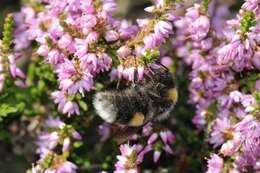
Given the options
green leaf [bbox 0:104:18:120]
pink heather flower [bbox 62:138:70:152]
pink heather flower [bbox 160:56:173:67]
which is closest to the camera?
green leaf [bbox 0:104:18:120]

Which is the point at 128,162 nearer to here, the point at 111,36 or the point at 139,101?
the point at 139,101

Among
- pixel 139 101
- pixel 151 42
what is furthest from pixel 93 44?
pixel 139 101

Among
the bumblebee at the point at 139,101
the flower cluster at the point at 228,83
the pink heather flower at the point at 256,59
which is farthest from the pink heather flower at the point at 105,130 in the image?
the pink heather flower at the point at 256,59

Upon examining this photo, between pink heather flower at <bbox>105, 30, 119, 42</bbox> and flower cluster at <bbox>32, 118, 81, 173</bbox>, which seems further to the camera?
flower cluster at <bbox>32, 118, 81, 173</bbox>

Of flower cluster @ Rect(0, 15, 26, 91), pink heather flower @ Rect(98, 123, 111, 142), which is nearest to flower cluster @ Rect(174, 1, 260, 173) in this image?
pink heather flower @ Rect(98, 123, 111, 142)

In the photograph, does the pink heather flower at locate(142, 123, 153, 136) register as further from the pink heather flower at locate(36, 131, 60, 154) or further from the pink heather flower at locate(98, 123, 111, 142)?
the pink heather flower at locate(36, 131, 60, 154)

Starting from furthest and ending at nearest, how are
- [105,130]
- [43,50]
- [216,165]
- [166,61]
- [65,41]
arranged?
[166,61] → [105,130] → [43,50] → [65,41] → [216,165]

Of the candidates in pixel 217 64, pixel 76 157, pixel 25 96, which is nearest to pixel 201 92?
pixel 217 64
